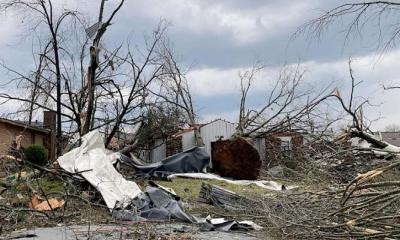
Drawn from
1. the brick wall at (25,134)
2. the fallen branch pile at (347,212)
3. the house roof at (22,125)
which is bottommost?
the fallen branch pile at (347,212)

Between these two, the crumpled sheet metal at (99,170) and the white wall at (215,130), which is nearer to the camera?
the crumpled sheet metal at (99,170)

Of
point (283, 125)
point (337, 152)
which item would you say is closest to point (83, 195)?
point (337, 152)

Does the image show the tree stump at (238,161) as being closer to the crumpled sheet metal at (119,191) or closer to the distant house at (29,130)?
the crumpled sheet metal at (119,191)

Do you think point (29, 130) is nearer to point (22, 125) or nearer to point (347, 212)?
point (22, 125)

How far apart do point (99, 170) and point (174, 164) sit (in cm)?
539

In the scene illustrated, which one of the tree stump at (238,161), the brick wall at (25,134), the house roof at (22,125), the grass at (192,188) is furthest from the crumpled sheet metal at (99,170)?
the house roof at (22,125)

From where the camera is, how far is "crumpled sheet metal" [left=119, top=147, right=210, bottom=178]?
13969 millimetres

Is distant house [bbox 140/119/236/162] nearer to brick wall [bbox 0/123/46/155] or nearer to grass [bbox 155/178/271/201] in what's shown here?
brick wall [bbox 0/123/46/155]

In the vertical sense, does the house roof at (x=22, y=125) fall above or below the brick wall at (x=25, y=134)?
above

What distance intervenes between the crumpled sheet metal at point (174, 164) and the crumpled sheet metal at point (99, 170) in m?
3.07

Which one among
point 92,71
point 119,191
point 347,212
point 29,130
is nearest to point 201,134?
point 29,130

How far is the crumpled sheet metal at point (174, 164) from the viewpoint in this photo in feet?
45.8

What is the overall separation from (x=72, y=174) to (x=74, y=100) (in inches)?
499

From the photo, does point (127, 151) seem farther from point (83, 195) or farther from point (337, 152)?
point (337, 152)
